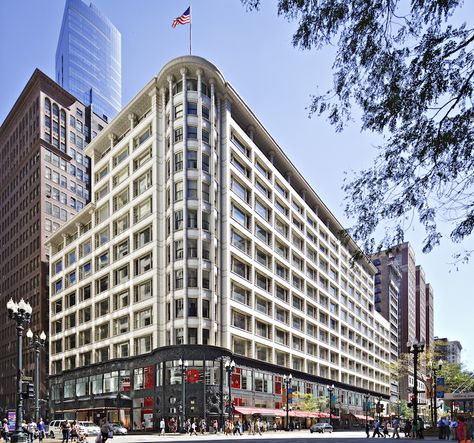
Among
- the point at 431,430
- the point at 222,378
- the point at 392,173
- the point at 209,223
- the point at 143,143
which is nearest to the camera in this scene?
the point at 392,173

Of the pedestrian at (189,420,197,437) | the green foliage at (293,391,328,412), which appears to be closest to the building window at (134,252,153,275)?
the pedestrian at (189,420,197,437)

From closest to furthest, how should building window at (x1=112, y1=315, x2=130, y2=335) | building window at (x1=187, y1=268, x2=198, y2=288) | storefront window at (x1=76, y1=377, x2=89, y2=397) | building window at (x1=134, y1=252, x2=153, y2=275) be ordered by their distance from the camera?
building window at (x1=187, y1=268, x2=198, y2=288) → building window at (x1=134, y1=252, x2=153, y2=275) → building window at (x1=112, y1=315, x2=130, y2=335) → storefront window at (x1=76, y1=377, x2=89, y2=397)

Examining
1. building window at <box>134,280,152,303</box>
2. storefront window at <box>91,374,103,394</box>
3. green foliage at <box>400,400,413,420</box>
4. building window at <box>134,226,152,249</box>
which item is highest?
building window at <box>134,226,152,249</box>

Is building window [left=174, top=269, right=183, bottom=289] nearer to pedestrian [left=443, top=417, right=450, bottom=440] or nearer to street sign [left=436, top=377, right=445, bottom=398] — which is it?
street sign [left=436, top=377, right=445, bottom=398]

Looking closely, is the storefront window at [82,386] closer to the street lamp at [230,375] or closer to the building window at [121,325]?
the building window at [121,325]

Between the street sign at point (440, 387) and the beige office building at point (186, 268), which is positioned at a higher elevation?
the beige office building at point (186, 268)

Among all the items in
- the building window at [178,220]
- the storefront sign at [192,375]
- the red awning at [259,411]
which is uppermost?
the building window at [178,220]

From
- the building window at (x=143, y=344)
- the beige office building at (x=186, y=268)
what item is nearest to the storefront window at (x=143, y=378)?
the beige office building at (x=186, y=268)

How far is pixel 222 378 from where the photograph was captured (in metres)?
64.7

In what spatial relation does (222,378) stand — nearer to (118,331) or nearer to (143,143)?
(118,331)

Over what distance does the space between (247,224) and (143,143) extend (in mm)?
16618

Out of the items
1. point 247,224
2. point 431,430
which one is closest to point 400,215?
point 431,430

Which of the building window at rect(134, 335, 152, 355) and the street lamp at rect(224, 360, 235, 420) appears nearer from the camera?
the street lamp at rect(224, 360, 235, 420)

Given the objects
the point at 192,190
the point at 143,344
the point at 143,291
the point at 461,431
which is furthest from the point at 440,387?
the point at 143,291
